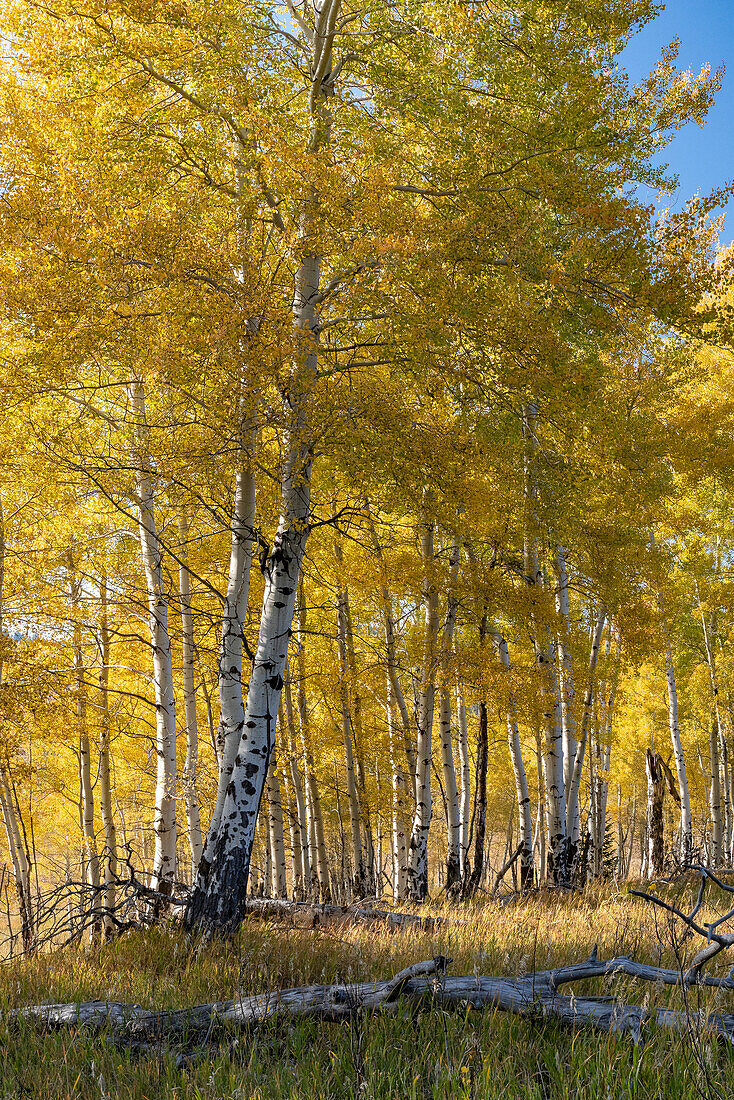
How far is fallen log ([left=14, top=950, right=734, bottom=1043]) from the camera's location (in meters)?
3.24

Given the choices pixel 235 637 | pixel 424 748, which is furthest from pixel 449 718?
pixel 235 637

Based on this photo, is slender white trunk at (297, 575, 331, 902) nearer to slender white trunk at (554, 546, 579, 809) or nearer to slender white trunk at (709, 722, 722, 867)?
slender white trunk at (554, 546, 579, 809)

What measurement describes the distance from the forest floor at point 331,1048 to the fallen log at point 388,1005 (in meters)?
0.06

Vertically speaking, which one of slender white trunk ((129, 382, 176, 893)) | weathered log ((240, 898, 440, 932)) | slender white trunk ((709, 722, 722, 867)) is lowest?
slender white trunk ((709, 722, 722, 867))

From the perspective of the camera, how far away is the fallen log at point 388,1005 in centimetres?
324

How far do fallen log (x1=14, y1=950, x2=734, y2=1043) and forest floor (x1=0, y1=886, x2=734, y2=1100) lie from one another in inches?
2.4

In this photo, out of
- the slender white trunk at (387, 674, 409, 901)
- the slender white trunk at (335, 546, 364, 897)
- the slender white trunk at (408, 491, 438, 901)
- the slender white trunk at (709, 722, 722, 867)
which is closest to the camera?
the slender white trunk at (408, 491, 438, 901)

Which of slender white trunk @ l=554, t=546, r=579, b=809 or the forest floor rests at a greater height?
slender white trunk @ l=554, t=546, r=579, b=809

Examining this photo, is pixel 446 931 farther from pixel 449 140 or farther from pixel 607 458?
pixel 449 140

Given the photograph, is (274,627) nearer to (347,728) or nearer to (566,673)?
(566,673)

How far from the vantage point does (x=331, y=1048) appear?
3238 millimetres

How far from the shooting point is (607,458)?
9242mm

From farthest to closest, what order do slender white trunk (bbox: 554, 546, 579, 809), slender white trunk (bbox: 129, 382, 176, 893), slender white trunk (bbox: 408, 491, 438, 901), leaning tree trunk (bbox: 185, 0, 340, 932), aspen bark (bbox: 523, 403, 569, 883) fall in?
slender white trunk (bbox: 554, 546, 579, 809) → slender white trunk (bbox: 408, 491, 438, 901) → aspen bark (bbox: 523, 403, 569, 883) → slender white trunk (bbox: 129, 382, 176, 893) → leaning tree trunk (bbox: 185, 0, 340, 932)

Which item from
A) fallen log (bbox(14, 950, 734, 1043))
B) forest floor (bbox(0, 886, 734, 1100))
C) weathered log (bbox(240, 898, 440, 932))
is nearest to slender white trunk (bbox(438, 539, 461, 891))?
weathered log (bbox(240, 898, 440, 932))
